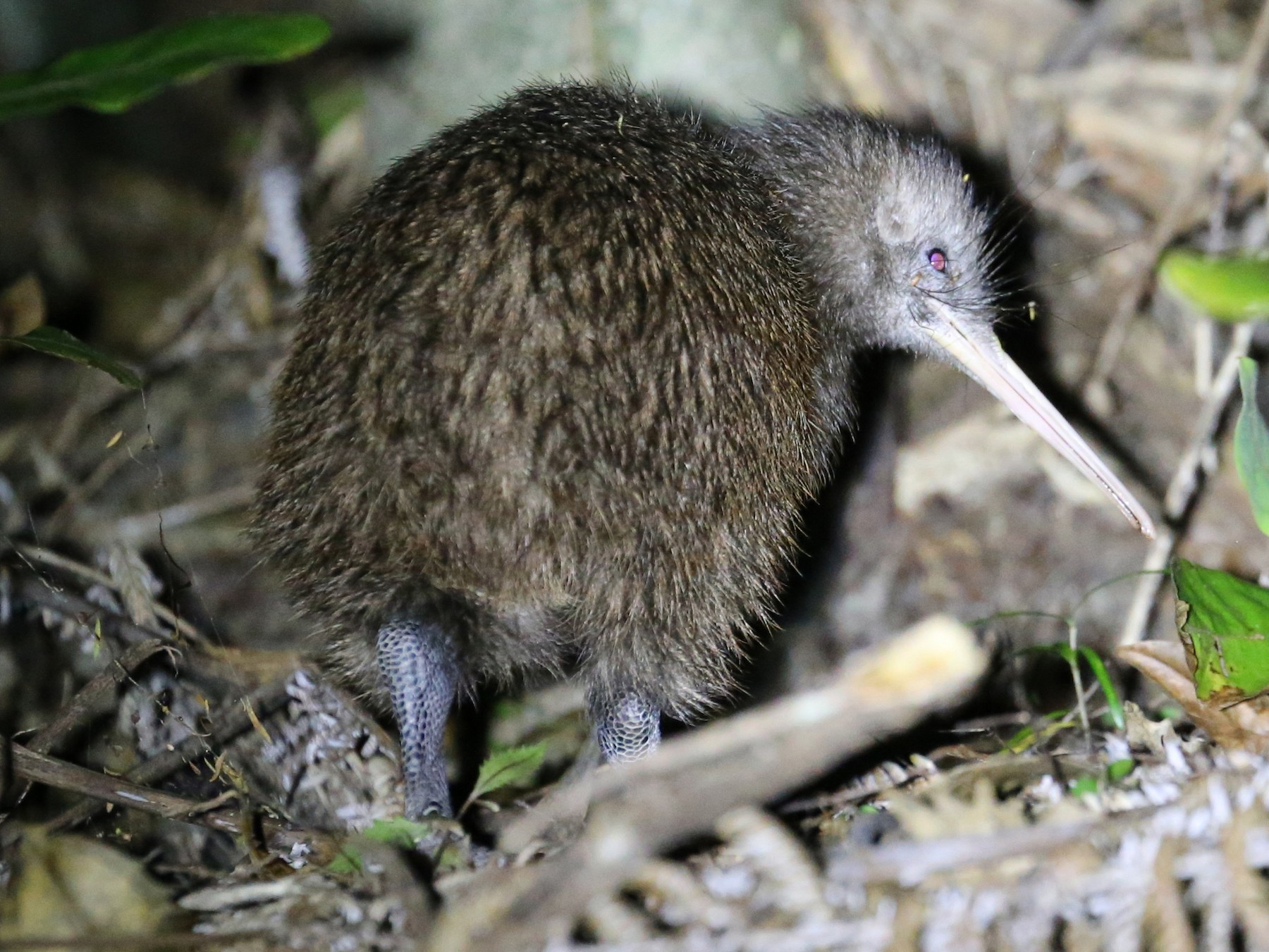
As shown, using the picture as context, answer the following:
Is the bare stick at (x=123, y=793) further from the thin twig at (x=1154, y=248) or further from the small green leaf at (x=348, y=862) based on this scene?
the thin twig at (x=1154, y=248)

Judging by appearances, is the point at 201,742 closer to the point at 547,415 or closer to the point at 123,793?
the point at 123,793

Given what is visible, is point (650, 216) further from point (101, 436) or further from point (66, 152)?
point (66, 152)

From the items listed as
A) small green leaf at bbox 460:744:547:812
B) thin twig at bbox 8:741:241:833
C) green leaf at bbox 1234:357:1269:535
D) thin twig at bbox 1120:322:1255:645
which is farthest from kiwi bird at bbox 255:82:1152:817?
thin twig at bbox 1120:322:1255:645

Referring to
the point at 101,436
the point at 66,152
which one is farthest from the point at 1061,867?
the point at 66,152

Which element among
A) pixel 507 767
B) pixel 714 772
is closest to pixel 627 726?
pixel 507 767

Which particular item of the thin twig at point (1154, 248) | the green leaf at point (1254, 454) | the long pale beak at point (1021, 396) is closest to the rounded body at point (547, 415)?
the long pale beak at point (1021, 396)

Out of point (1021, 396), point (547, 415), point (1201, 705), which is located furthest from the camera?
point (1021, 396)

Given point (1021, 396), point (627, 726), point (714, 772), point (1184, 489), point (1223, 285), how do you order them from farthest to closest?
point (1184, 489) → point (1021, 396) → point (627, 726) → point (1223, 285) → point (714, 772)
